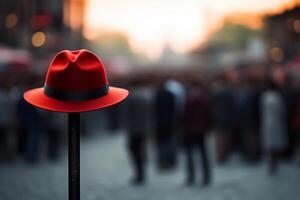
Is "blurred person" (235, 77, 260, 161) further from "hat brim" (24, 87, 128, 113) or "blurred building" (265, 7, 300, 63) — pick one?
"blurred building" (265, 7, 300, 63)

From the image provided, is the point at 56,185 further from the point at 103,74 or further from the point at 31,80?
the point at 103,74

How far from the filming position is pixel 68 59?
3812mm

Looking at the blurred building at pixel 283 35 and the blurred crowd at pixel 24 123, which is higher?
the blurred crowd at pixel 24 123

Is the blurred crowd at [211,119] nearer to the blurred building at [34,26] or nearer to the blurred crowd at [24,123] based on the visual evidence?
the blurred crowd at [24,123]

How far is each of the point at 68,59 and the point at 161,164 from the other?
30.1ft

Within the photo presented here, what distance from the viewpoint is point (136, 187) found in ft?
34.2

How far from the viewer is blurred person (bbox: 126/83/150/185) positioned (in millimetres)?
10898

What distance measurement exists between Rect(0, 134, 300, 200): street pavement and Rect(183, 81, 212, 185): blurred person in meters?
0.48

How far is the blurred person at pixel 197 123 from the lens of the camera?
10.4 meters

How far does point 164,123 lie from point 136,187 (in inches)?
88.7

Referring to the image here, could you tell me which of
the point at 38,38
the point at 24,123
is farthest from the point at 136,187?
the point at 38,38

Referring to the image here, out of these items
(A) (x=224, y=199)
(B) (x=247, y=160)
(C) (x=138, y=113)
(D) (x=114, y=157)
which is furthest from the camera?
(D) (x=114, y=157)

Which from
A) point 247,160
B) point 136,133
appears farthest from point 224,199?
point 247,160

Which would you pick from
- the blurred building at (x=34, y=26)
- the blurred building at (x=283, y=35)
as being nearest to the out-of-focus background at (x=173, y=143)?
the blurred building at (x=34, y=26)
